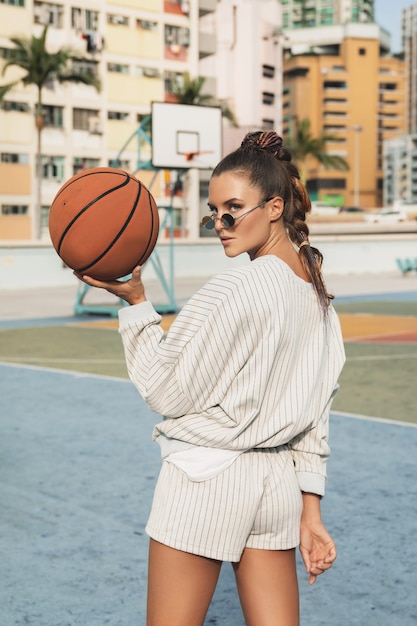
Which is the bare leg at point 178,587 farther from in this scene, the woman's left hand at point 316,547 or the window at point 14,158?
the window at point 14,158

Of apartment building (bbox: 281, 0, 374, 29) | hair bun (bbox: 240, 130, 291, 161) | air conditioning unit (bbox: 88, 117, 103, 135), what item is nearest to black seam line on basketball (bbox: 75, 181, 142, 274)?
hair bun (bbox: 240, 130, 291, 161)

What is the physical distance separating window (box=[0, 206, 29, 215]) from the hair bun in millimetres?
53885

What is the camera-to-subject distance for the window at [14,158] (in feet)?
183

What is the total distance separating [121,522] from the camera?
5.32m

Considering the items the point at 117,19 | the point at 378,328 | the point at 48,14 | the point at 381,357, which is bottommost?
the point at 378,328

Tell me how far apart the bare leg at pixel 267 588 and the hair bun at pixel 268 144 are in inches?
40.1

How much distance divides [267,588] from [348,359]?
33.3 ft

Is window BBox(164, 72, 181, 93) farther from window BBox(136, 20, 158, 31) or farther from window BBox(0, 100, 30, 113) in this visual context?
window BBox(0, 100, 30, 113)

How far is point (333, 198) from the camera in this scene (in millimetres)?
142625

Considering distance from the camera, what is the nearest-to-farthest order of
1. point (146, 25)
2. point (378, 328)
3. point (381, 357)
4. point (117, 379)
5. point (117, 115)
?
point (117, 379) → point (381, 357) → point (378, 328) → point (117, 115) → point (146, 25)

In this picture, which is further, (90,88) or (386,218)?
(386,218)

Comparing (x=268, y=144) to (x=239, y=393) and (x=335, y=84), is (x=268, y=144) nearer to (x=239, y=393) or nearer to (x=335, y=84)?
(x=239, y=393)

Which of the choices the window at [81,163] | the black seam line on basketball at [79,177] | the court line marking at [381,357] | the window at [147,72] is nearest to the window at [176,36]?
the window at [147,72]

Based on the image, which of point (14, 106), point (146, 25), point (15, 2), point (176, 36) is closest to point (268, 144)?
point (14, 106)
